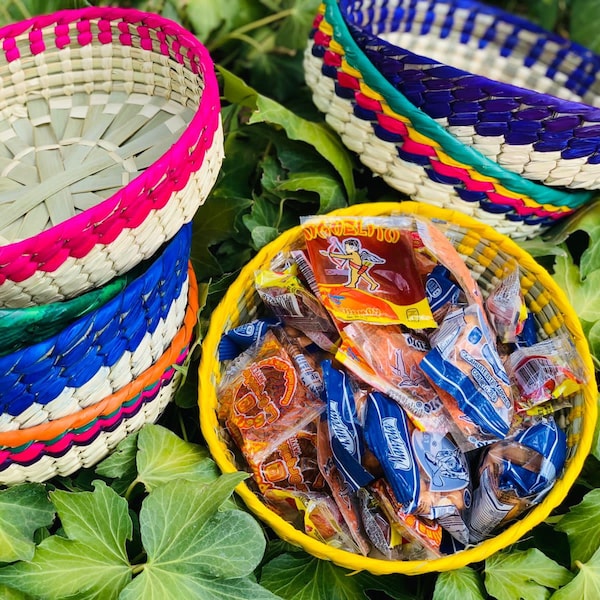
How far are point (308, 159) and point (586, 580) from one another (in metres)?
0.62

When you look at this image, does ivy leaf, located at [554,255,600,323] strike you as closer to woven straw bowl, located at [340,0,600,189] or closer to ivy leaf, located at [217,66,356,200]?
woven straw bowl, located at [340,0,600,189]

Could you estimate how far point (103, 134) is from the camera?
765 millimetres

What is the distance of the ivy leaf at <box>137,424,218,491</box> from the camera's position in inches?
28.1

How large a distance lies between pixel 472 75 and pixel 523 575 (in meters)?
0.56

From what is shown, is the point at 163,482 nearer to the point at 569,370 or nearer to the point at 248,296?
the point at 248,296

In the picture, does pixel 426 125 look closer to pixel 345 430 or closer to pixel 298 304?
pixel 298 304

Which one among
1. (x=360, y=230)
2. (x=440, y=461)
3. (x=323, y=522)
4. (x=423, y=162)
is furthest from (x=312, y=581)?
(x=423, y=162)

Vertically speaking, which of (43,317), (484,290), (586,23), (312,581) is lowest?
(312,581)

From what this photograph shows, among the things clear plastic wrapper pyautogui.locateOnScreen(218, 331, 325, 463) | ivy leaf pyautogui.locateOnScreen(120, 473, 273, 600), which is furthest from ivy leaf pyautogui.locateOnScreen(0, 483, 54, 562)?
clear plastic wrapper pyautogui.locateOnScreen(218, 331, 325, 463)

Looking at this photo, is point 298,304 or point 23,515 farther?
point 298,304

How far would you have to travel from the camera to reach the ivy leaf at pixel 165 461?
71 cm

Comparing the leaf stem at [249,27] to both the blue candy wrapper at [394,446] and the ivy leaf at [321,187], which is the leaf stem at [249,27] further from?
the blue candy wrapper at [394,446]

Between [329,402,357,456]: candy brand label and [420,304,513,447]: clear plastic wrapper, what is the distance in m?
0.10

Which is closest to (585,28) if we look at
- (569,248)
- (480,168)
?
(569,248)
